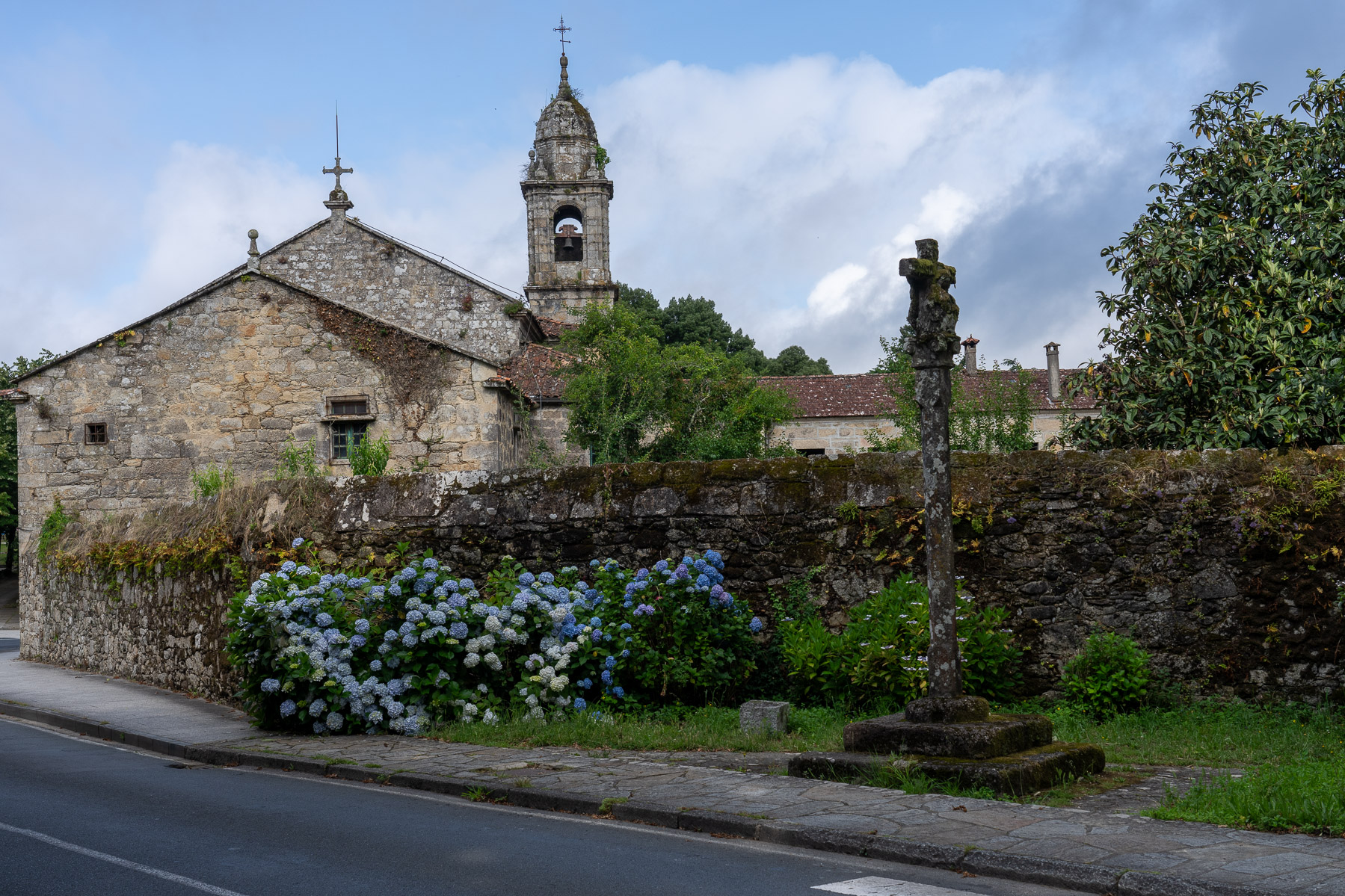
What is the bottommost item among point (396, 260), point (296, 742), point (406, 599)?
point (296, 742)

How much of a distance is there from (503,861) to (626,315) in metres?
18.1

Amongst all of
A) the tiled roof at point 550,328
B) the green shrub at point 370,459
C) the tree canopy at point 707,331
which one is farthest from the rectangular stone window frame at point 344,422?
the tree canopy at point 707,331

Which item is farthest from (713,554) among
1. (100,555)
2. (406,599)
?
(100,555)

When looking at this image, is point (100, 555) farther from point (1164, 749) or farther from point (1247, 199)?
point (1247, 199)

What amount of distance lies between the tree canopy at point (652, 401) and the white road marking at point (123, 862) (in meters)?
13.4

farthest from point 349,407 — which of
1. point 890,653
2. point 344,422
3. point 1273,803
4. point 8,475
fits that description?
point 8,475

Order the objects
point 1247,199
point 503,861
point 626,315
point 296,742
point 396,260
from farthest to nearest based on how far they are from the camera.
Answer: point 396,260, point 626,315, point 1247,199, point 296,742, point 503,861

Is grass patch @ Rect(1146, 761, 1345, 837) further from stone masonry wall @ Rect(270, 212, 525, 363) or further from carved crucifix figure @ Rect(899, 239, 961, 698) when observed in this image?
stone masonry wall @ Rect(270, 212, 525, 363)

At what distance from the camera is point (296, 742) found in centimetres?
951

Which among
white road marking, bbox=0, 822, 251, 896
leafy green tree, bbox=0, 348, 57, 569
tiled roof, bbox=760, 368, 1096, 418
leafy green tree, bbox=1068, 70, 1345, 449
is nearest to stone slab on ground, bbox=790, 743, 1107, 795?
white road marking, bbox=0, 822, 251, 896

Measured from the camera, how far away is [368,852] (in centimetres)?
576

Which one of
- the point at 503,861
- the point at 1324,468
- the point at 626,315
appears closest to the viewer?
the point at 503,861

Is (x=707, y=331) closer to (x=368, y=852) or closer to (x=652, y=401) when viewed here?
(x=652, y=401)

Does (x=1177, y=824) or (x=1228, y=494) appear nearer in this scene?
(x=1177, y=824)
